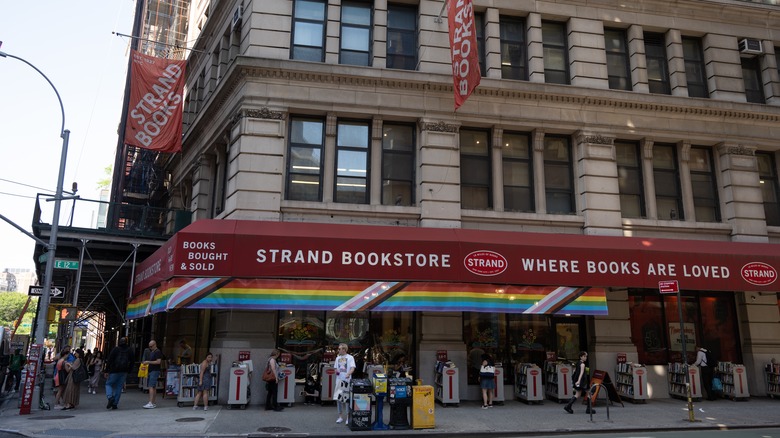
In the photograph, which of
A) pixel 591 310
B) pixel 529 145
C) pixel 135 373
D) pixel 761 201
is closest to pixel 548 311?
pixel 591 310

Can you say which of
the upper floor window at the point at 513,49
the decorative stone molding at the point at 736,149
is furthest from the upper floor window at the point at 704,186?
the upper floor window at the point at 513,49

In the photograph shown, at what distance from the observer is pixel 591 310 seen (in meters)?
15.4

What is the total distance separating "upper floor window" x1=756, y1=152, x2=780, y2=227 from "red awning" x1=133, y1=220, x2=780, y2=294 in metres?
3.64

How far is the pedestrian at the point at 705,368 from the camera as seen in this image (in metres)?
16.8

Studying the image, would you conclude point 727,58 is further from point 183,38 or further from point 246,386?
point 183,38

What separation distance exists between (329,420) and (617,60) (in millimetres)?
15714

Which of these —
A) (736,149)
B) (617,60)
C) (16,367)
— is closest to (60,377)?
(16,367)

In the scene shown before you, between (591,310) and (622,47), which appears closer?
(591,310)

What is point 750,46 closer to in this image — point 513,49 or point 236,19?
point 513,49

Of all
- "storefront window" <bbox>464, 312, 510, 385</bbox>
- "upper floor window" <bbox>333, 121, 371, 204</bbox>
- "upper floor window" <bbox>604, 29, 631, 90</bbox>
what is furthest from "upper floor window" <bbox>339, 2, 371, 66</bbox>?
"storefront window" <bbox>464, 312, 510, 385</bbox>

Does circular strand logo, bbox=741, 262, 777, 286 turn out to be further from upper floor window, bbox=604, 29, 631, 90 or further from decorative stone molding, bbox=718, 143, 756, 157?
upper floor window, bbox=604, 29, 631, 90

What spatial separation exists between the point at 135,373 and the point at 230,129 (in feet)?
43.0

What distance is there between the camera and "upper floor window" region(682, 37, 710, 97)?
20.1 metres

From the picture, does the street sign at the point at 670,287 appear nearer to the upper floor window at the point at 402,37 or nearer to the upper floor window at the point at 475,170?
the upper floor window at the point at 475,170
